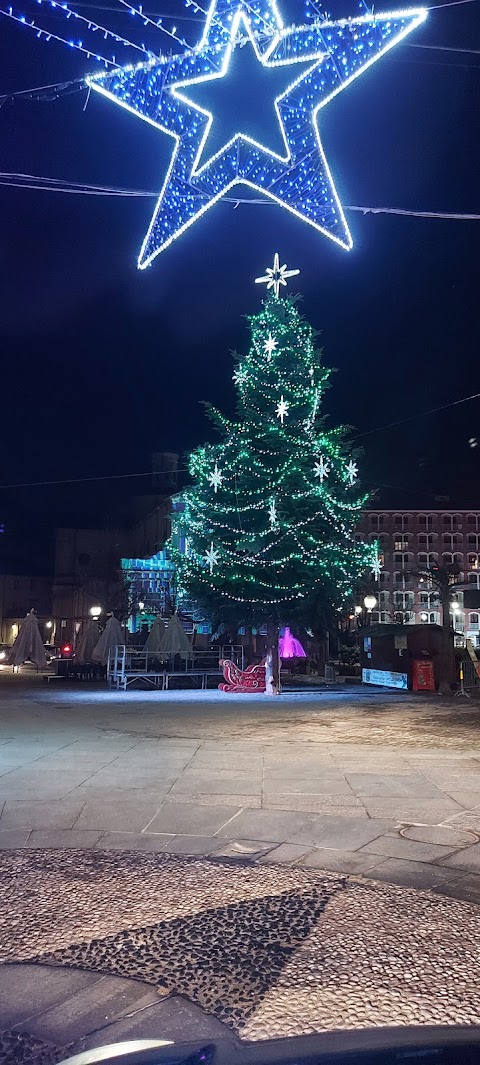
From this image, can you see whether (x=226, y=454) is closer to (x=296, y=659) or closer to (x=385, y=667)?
(x=385, y=667)

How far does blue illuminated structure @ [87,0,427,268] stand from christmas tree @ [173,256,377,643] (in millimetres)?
10602

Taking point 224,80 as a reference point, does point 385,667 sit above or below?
below

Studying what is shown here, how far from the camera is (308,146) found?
24.2 ft

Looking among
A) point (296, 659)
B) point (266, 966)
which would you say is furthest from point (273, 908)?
point (296, 659)

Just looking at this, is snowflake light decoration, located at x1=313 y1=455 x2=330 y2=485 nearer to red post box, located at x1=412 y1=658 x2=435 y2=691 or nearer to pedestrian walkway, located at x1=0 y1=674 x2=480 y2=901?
red post box, located at x1=412 y1=658 x2=435 y2=691

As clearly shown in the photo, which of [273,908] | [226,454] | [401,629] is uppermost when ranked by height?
[226,454]

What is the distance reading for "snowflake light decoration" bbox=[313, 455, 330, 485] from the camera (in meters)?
18.3

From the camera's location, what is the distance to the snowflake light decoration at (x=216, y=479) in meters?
18.6

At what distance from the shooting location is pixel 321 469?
60.0 ft

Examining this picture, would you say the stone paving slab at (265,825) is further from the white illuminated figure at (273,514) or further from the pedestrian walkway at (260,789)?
the white illuminated figure at (273,514)

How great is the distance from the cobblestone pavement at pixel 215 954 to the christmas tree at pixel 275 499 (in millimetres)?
13715

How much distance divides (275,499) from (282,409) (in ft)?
7.76

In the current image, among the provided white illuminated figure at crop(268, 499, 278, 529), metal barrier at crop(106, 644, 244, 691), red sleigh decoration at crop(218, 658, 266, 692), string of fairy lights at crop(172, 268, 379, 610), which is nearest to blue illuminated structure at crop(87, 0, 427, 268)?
white illuminated figure at crop(268, 499, 278, 529)

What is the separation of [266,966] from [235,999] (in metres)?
0.37
